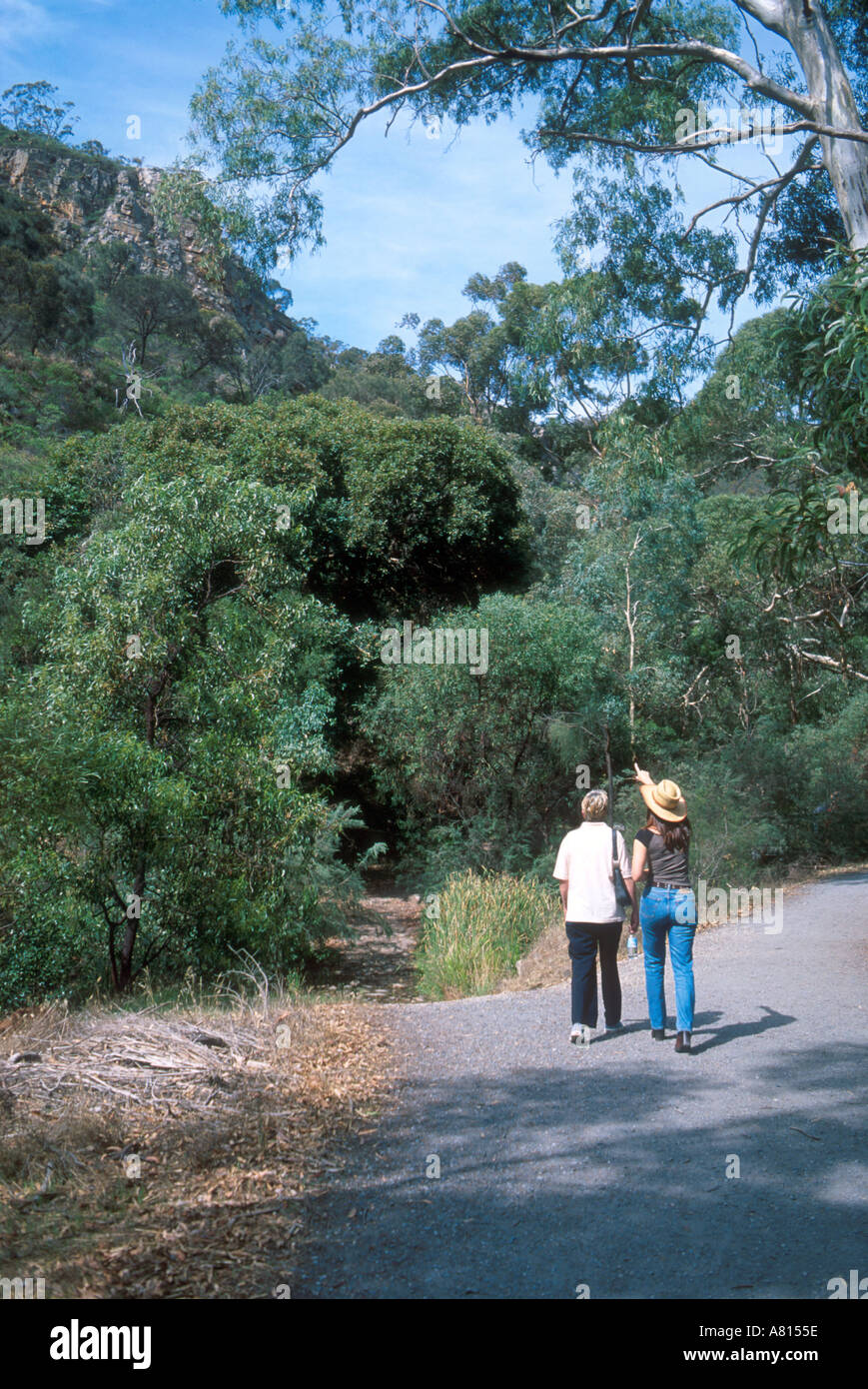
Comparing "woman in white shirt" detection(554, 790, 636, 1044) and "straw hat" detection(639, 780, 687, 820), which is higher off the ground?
"straw hat" detection(639, 780, 687, 820)

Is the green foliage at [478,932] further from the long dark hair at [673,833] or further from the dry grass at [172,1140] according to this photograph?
the long dark hair at [673,833]

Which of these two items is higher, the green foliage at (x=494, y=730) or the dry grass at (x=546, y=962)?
the green foliage at (x=494, y=730)

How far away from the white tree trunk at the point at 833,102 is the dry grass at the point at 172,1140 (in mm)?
8572

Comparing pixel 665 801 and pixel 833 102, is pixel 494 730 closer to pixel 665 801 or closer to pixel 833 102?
pixel 833 102

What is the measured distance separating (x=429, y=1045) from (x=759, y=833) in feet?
33.2

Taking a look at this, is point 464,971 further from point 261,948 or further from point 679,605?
point 679,605

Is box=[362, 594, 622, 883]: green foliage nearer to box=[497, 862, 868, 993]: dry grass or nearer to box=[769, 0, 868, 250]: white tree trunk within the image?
box=[497, 862, 868, 993]: dry grass

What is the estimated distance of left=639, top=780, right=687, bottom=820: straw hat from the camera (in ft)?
22.1

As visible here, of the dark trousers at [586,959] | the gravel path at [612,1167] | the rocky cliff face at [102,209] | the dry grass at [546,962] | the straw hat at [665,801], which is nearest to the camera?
the gravel path at [612,1167]

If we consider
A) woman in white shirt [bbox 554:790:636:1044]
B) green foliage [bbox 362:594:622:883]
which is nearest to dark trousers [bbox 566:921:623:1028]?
woman in white shirt [bbox 554:790:636:1044]

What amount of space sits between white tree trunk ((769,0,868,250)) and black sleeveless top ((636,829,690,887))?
629 centimetres

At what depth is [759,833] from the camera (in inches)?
633

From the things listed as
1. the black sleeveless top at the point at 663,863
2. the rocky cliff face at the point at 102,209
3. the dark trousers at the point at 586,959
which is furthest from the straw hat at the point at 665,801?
the rocky cliff face at the point at 102,209

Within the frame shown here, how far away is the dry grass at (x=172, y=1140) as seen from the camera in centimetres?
384
